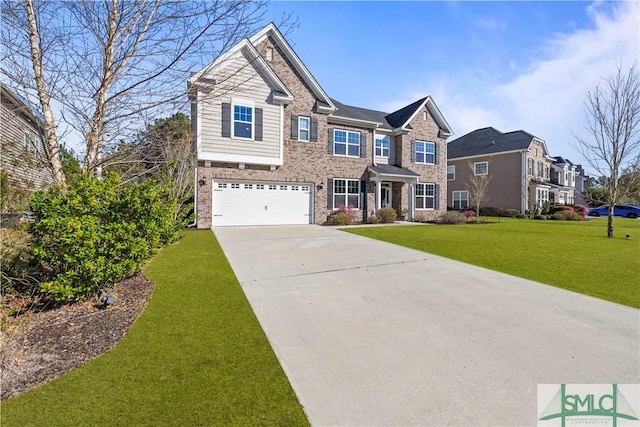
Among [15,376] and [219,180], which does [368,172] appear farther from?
[15,376]

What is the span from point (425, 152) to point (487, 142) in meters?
13.7

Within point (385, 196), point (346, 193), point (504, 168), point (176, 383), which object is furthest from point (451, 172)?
point (176, 383)

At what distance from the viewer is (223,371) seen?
9.15ft

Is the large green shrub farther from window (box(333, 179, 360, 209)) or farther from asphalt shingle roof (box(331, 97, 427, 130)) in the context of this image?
asphalt shingle roof (box(331, 97, 427, 130))

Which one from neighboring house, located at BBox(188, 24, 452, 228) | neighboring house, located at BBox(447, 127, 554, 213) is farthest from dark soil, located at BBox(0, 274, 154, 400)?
neighboring house, located at BBox(447, 127, 554, 213)

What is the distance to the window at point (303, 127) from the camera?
16.2 meters

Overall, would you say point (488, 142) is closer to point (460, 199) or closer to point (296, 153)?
point (460, 199)

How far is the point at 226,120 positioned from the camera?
13914 mm

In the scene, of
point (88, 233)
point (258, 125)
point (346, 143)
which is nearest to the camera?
point (88, 233)

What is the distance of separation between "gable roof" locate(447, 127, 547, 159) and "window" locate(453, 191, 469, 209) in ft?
13.5

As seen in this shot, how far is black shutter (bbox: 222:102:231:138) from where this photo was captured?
1381 centimetres

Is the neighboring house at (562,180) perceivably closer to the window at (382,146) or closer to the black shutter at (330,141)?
the window at (382,146)

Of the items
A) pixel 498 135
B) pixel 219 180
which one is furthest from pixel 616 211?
pixel 219 180

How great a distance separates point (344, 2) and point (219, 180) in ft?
31.7
